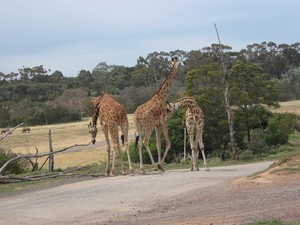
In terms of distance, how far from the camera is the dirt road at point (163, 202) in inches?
409

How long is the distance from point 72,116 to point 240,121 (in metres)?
65.1

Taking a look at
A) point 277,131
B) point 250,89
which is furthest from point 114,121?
point 277,131

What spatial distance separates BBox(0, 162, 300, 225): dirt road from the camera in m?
10.4

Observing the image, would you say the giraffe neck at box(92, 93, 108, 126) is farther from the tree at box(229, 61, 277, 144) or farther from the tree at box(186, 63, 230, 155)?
the tree at box(229, 61, 277, 144)

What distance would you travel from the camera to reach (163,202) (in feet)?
41.0

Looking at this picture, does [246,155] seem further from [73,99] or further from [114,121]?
[73,99]

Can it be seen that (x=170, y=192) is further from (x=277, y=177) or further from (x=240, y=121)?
(x=240, y=121)

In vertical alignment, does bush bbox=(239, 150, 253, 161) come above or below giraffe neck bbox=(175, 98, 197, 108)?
below

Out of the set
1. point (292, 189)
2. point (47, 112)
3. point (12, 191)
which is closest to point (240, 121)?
point (12, 191)

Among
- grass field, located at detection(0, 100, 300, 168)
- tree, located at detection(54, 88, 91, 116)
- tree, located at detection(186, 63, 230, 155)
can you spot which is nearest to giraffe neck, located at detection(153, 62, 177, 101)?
tree, located at detection(186, 63, 230, 155)

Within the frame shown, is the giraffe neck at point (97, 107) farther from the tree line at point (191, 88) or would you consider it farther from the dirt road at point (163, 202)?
the tree line at point (191, 88)

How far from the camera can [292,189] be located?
11883mm

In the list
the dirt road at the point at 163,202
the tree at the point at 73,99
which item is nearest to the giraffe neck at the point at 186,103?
the dirt road at the point at 163,202

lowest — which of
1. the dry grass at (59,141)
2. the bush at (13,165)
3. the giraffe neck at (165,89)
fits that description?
the dry grass at (59,141)
